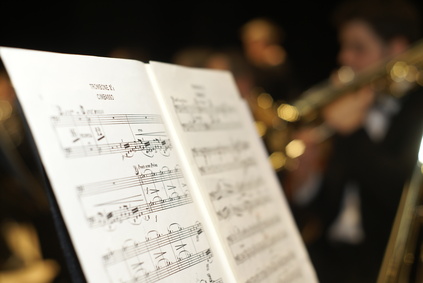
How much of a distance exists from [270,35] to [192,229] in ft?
8.06

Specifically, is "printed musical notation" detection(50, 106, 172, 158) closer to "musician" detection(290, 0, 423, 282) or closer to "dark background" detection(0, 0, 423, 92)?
"musician" detection(290, 0, 423, 282)

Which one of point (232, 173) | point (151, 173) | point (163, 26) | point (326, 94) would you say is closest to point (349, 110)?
point (326, 94)

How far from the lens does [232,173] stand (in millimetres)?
1122

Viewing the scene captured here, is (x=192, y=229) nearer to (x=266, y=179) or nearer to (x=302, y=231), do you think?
(x=266, y=179)

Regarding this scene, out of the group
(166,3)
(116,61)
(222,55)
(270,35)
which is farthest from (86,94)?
(166,3)

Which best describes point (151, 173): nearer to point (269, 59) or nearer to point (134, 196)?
point (134, 196)

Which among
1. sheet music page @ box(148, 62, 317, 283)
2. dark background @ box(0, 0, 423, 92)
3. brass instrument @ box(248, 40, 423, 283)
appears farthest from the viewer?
dark background @ box(0, 0, 423, 92)

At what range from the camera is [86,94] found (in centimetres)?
80

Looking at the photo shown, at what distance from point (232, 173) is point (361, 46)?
63.2 inches

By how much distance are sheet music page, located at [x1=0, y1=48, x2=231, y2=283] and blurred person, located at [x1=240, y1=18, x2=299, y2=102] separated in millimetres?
1885

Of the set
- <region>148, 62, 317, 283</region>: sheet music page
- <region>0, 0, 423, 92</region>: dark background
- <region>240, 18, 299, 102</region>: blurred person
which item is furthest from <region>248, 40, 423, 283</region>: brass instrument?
<region>148, 62, 317, 283</region>: sheet music page

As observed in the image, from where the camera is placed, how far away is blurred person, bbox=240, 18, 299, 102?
2.80 metres

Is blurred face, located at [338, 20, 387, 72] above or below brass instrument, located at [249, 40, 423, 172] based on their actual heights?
above

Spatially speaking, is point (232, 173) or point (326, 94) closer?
point (232, 173)
